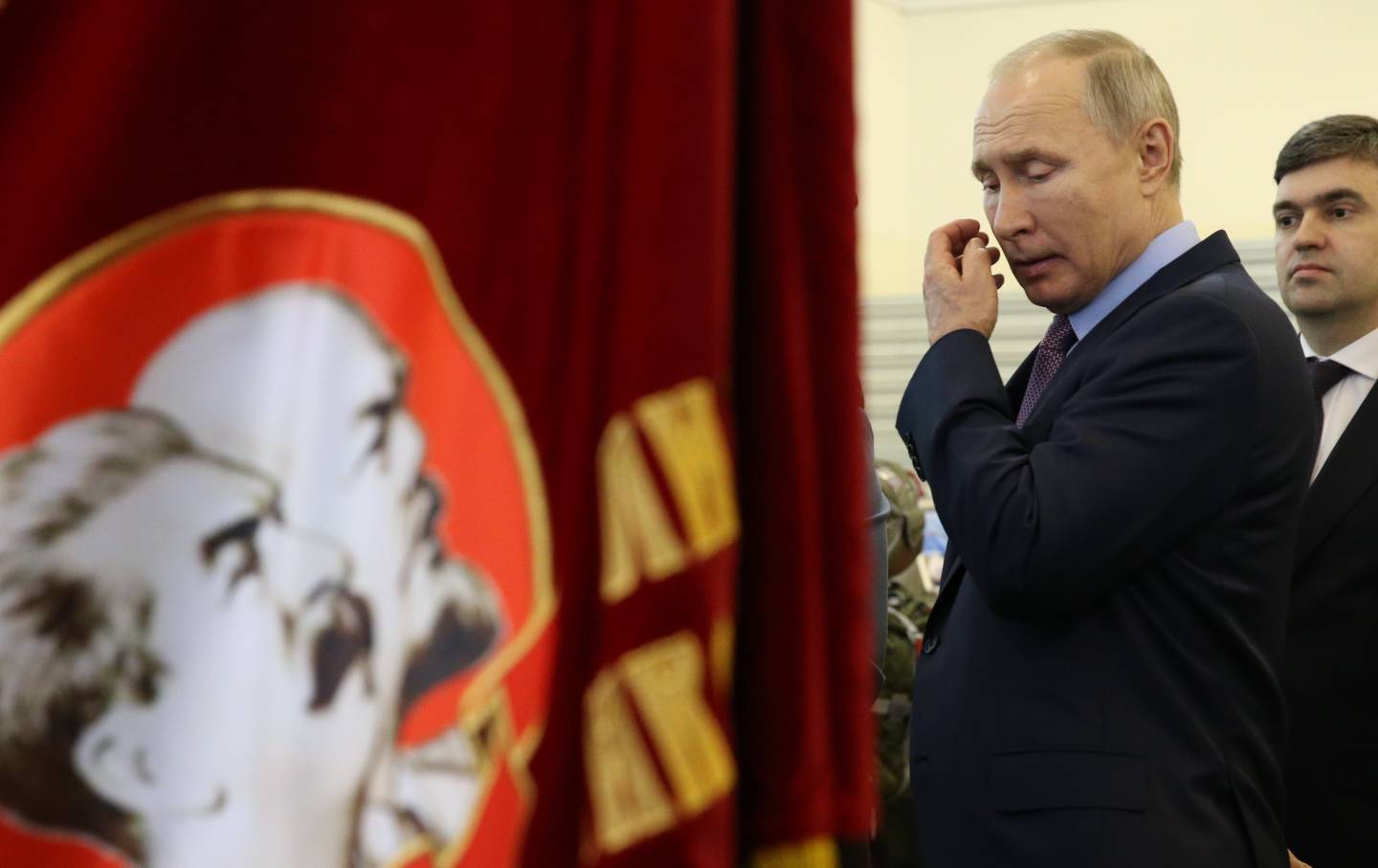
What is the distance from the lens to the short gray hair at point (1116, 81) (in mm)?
1507

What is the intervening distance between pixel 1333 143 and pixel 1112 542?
1.29 m

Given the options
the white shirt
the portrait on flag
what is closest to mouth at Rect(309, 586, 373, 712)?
the portrait on flag

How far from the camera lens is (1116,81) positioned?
151 centimetres

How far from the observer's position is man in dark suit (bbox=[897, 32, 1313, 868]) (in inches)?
51.9

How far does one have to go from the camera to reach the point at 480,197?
2.25 ft

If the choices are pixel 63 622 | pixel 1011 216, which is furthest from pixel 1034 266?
pixel 63 622

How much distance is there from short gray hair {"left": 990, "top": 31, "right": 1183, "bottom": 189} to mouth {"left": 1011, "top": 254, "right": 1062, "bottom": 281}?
144mm

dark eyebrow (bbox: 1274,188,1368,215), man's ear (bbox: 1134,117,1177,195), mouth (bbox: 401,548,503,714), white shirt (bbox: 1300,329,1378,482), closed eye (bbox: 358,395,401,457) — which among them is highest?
man's ear (bbox: 1134,117,1177,195)

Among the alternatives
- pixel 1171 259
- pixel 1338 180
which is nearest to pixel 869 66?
pixel 1338 180

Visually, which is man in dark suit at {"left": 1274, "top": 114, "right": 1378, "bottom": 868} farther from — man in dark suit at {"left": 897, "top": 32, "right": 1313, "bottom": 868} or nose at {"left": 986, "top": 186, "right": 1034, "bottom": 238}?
nose at {"left": 986, "top": 186, "right": 1034, "bottom": 238}

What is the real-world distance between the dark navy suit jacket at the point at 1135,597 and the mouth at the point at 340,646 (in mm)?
809

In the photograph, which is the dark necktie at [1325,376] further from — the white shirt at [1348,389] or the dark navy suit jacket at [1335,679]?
the dark navy suit jacket at [1335,679]

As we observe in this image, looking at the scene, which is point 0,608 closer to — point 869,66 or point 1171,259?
point 1171,259

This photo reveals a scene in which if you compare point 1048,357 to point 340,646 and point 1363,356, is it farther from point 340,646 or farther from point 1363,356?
point 340,646
